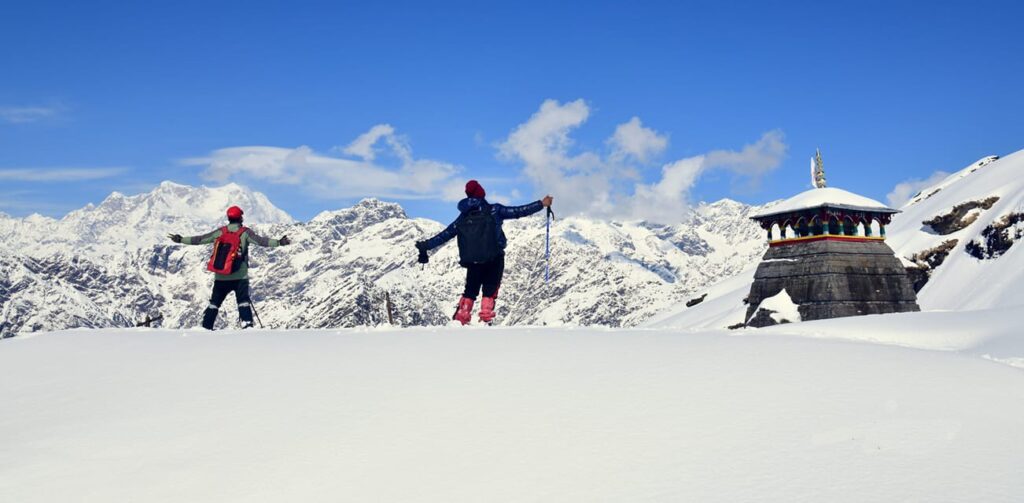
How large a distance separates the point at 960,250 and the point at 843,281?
101 feet

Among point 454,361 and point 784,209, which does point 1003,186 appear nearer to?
point 784,209

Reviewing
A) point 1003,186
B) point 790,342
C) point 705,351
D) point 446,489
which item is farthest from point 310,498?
point 1003,186

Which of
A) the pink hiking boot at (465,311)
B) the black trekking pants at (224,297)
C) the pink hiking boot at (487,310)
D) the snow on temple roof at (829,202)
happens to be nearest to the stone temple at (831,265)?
the snow on temple roof at (829,202)

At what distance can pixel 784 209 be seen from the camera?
23625 millimetres

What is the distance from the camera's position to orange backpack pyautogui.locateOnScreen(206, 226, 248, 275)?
14.7 metres

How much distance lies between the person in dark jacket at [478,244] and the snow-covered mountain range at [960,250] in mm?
26267

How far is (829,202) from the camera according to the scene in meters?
22.8

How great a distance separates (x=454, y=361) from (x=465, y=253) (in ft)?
18.0

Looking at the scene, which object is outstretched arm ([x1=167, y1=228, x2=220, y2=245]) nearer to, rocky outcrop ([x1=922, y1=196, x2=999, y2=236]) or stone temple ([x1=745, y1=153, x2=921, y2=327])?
stone temple ([x1=745, y1=153, x2=921, y2=327])

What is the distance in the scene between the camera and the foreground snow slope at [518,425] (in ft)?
17.8

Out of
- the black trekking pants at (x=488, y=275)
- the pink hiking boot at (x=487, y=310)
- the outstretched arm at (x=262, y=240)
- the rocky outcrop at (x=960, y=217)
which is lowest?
the pink hiking boot at (x=487, y=310)

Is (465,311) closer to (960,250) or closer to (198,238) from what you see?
(198,238)

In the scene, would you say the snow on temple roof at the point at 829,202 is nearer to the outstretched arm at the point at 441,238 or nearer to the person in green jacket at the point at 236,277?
the outstretched arm at the point at 441,238

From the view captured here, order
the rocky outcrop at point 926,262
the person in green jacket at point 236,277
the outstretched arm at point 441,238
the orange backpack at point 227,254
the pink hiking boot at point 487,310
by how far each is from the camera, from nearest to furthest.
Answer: the pink hiking boot at point 487,310
the outstretched arm at point 441,238
the orange backpack at point 227,254
the person in green jacket at point 236,277
the rocky outcrop at point 926,262
